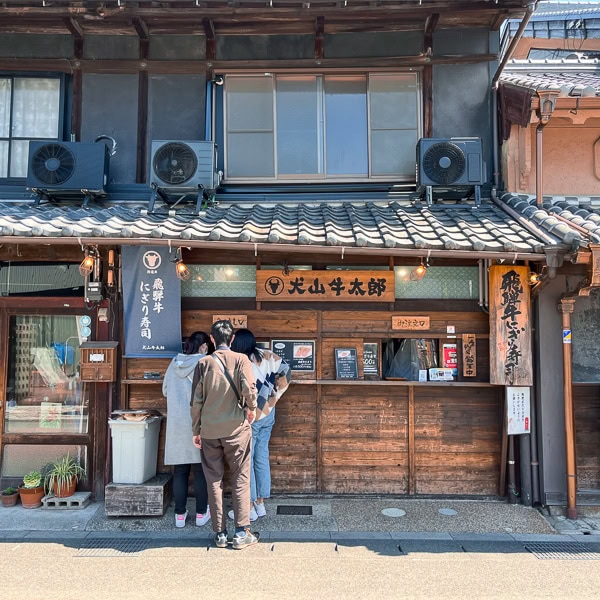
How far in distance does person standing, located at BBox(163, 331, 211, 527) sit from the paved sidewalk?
0.33 meters

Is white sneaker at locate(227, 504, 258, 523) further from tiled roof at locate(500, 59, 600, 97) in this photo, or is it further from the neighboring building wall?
tiled roof at locate(500, 59, 600, 97)

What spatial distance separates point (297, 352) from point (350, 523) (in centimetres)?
242

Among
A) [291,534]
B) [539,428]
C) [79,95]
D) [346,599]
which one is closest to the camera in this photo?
[346,599]

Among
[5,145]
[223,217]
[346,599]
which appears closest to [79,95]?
[5,145]

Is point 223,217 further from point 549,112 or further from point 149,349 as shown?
point 549,112

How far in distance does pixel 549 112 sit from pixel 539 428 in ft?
14.7

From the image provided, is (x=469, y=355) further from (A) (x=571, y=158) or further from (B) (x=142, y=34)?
(B) (x=142, y=34)

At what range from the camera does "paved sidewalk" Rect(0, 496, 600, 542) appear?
5.97 meters

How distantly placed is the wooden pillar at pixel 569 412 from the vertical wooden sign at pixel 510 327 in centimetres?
45

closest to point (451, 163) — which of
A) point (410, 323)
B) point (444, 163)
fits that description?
point (444, 163)

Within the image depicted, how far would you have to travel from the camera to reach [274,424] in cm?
723

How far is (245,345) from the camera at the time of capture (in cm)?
629

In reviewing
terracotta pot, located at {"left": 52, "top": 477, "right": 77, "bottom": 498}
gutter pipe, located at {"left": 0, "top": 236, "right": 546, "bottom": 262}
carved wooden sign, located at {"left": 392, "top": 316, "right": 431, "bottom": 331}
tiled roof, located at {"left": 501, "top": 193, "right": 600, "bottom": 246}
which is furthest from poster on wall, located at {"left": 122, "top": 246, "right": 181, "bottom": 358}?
tiled roof, located at {"left": 501, "top": 193, "right": 600, "bottom": 246}

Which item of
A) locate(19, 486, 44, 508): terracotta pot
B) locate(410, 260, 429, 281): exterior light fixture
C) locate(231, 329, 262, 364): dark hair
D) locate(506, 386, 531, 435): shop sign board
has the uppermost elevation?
locate(410, 260, 429, 281): exterior light fixture
